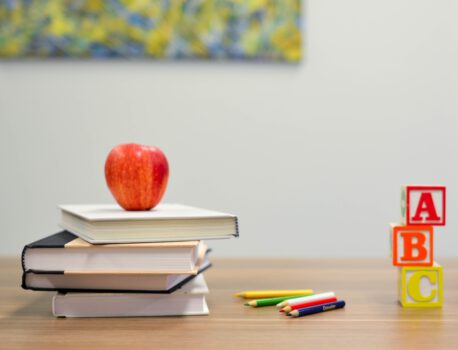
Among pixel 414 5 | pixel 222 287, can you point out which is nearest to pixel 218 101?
pixel 414 5

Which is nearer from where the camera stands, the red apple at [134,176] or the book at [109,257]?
the book at [109,257]

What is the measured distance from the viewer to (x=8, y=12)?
2.11m

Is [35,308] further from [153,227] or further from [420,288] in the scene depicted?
[420,288]

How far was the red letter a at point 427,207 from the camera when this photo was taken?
0.75 meters

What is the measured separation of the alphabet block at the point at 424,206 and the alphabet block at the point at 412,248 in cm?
2

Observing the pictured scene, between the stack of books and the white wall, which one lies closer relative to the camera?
the stack of books

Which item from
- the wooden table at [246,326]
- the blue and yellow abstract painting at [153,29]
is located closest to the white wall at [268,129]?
the blue and yellow abstract painting at [153,29]

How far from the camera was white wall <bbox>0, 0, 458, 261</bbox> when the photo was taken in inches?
85.4

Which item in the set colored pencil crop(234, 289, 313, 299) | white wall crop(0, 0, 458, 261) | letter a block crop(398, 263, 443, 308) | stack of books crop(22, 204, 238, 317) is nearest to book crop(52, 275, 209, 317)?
stack of books crop(22, 204, 238, 317)

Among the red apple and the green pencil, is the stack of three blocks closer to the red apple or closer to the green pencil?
the green pencil

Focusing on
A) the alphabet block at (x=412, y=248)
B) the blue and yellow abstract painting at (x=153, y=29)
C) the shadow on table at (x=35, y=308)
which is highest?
the blue and yellow abstract painting at (x=153, y=29)

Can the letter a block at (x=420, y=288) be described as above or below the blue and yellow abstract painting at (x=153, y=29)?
below

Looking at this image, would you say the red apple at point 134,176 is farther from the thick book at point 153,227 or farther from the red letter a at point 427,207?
the red letter a at point 427,207

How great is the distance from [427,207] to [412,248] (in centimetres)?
6
